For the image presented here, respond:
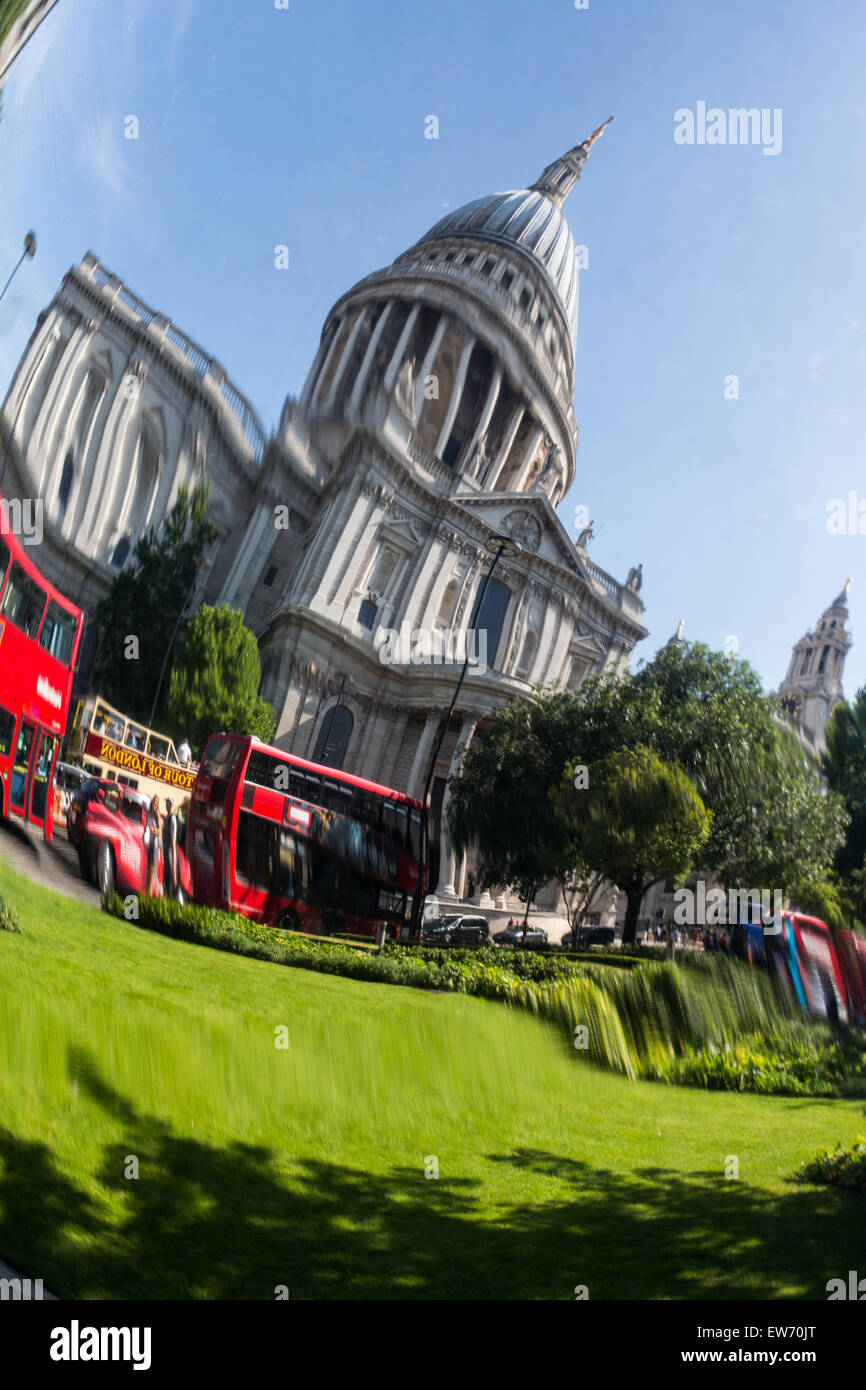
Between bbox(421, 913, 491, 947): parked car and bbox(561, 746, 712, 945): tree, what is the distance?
2.15 ft

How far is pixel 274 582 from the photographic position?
4.37 metres

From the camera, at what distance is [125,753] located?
12.9 ft

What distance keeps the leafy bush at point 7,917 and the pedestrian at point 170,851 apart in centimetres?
63

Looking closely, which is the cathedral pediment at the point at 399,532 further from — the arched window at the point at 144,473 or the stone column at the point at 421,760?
the arched window at the point at 144,473

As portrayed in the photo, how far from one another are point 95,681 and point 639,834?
9.32 feet

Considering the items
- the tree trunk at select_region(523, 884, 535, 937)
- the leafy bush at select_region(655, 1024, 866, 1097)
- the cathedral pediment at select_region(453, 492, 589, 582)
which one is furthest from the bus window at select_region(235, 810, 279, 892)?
the cathedral pediment at select_region(453, 492, 589, 582)

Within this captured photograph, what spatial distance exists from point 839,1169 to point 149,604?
399 cm

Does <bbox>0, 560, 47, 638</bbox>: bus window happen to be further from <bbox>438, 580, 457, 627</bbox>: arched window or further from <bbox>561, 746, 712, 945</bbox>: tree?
<bbox>561, 746, 712, 945</bbox>: tree

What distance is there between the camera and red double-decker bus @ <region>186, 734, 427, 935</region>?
3926mm

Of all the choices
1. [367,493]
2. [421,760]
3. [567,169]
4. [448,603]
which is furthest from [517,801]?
[567,169]

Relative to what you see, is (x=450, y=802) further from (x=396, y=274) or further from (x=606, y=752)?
(x=396, y=274)
